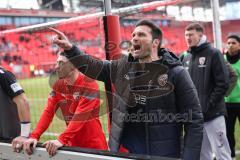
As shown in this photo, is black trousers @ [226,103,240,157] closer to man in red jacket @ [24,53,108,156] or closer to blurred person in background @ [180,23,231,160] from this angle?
blurred person in background @ [180,23,231,160]

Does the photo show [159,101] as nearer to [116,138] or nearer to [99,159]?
[116,138]

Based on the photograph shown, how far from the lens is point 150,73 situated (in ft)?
8.75

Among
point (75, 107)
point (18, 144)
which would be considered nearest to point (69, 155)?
point (18, 144)

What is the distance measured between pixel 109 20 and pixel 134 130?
114cm

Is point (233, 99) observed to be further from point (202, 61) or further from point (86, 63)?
point (86, 63)

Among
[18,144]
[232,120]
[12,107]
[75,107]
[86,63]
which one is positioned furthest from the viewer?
[232,120]

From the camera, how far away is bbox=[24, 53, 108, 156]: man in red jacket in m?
2.90

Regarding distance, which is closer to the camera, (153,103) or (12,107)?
(153,103)

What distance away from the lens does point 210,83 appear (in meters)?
4.22

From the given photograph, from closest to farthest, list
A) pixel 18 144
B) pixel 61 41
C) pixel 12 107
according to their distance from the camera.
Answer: pixel 18 144, pixel 61 41, pixel 12 107

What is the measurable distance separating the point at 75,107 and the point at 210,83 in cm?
170

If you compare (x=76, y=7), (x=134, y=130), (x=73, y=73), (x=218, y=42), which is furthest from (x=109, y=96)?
(x=76, y=7)

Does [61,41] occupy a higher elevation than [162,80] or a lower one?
higher

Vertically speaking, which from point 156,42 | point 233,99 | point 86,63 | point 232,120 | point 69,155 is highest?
point 156,42
